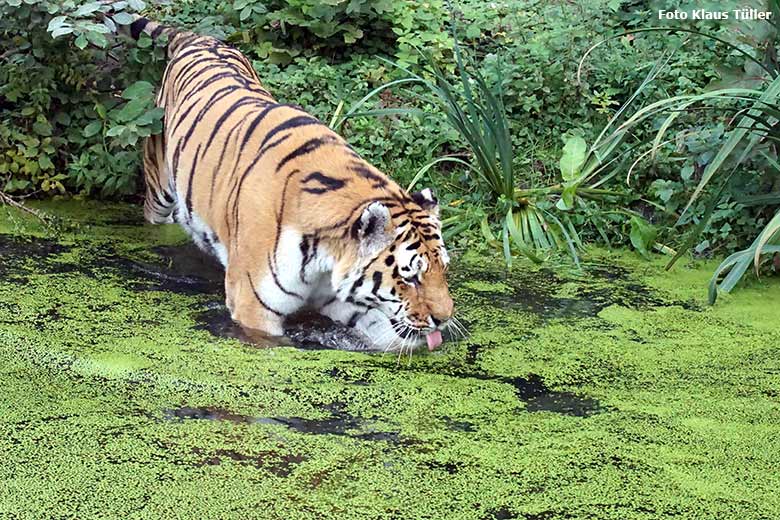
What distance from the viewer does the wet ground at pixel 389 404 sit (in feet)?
9.71

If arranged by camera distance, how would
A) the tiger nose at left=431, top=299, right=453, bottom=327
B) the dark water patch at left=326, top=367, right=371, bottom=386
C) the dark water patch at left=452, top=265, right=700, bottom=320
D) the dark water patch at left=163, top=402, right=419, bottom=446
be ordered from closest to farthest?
the dark water patch at left=163, top=402, right=419, bottom=446
the dark water patch at left=326, top=367, right=371, bottom=386
the tiger nose at left=431, top=299, right=453, bottom=327
the dark water patch at left=452, top=265, right=700, bottom=320

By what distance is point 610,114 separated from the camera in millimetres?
6473

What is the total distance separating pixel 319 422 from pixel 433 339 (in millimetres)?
831

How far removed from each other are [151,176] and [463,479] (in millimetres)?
3483

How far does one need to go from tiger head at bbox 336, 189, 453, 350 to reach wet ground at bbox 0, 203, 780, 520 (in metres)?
0.18

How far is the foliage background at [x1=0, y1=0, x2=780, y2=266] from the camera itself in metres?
5.76

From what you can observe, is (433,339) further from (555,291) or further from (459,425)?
(555,291)

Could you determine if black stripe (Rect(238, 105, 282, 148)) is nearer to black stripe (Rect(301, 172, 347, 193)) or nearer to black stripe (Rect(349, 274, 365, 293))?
black stripe (Rect(301, 172, 347, 193))

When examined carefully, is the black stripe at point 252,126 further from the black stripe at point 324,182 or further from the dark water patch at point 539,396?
the dark water patch at point 539,396

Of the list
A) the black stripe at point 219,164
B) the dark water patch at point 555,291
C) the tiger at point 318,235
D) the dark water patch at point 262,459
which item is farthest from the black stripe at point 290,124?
the dark water patch at point 262,459

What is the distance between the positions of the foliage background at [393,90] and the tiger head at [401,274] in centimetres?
167

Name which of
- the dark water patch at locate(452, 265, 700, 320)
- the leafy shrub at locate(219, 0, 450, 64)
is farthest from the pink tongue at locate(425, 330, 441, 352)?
the leafy shrub at locate(219, 0, 450, 64)

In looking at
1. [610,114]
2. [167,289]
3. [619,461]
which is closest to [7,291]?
[167,289]

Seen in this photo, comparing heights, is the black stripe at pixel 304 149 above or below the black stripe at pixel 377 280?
above
